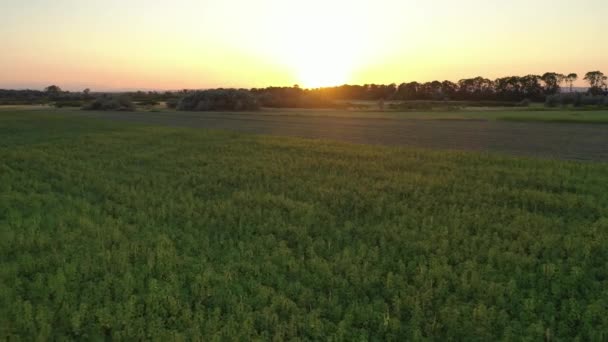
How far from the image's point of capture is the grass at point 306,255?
5160mm

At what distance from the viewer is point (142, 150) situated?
20.3 meters

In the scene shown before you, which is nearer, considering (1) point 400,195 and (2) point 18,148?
(1) point 400,195

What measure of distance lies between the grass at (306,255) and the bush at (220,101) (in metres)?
59.2

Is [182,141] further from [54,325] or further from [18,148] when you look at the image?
[54,325]

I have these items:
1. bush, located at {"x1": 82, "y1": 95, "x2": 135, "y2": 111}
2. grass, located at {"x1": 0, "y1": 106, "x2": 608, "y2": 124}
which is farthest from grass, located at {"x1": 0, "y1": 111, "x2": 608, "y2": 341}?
bush, located at {"x1": 82, "y1": 95, "x2": 135, "y2": 111}

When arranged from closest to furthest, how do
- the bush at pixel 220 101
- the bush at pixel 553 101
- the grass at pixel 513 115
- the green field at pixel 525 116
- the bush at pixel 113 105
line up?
the green field at pixel 525 116 < the grass at pixel 513 115 < the bush at pixel 220 101 < the bush at pixel 113 105 < the bush at pixel 553 101

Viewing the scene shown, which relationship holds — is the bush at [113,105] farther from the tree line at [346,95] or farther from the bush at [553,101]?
the bush at [553,101]

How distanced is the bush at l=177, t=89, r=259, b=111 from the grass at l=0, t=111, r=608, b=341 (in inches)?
2331

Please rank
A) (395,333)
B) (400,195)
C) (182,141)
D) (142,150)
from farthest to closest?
(182,141)
(142,150)
(400,195)
(395,333)

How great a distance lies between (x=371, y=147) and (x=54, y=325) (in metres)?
17.0

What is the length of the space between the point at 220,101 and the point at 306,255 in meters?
68.5

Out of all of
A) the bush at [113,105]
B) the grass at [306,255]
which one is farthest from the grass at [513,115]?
the bush at [113,105]

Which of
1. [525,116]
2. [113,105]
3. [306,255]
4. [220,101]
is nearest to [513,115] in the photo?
[525,116]

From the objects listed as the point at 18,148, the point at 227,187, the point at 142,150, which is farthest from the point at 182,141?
the point at 227,187
